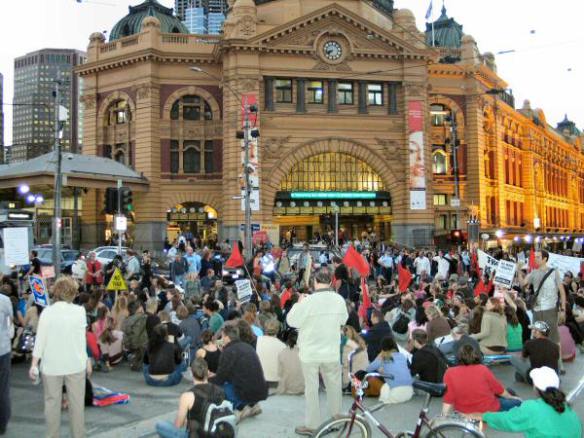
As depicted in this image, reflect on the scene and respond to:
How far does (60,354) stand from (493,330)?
8898mm

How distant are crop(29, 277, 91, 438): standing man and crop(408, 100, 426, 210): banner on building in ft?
130

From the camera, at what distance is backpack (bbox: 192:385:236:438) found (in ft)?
22.2

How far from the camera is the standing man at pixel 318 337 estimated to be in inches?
321

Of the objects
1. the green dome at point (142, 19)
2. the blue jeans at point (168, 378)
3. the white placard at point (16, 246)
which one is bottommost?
the blue jeans at point (168, 378)

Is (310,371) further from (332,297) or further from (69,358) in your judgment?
(69,358)

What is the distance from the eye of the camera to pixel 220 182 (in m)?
46.7

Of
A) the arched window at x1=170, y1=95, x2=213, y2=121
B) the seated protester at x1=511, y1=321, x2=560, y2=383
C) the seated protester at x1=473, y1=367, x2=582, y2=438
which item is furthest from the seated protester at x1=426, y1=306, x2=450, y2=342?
the arched window at x1=170, y1=95, x2=213, y2=121

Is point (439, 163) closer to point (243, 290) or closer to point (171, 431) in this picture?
point (243, 290)

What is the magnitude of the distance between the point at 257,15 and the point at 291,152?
12.2m

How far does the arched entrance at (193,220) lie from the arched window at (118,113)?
27.7ft

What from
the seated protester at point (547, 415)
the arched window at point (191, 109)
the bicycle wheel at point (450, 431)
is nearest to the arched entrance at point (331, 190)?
the arched window at point (191, 109)

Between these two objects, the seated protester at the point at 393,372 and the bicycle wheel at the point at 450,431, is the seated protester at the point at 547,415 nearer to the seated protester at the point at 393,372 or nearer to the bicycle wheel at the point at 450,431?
the bicycle wheel at the point at 450,431

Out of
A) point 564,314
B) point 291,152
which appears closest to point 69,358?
point 564,314

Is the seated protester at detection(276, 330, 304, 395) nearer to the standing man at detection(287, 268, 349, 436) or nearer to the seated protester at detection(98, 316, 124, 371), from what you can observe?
the standing man at detection(287, 268, 349, 436)
